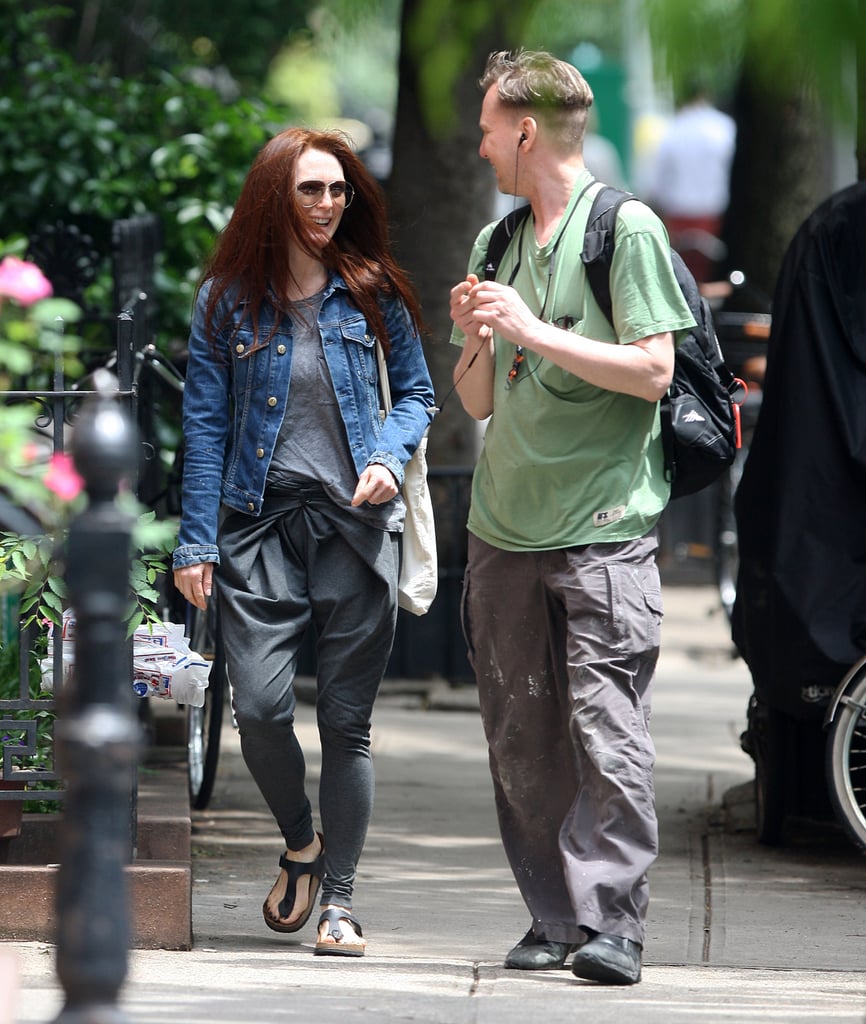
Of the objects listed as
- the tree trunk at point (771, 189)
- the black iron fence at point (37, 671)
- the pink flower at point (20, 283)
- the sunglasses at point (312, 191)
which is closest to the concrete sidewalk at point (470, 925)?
the black iron fence at point (37, 671)

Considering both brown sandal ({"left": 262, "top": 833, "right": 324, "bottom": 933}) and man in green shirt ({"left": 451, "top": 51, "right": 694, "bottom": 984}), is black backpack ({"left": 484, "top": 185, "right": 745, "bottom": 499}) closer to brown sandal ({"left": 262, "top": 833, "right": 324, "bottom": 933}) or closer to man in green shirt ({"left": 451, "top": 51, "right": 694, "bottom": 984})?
man in green shirt ({"left": 451, "top": 51, "right": 694, "bottom": 984})

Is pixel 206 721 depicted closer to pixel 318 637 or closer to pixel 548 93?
pixel 318 637

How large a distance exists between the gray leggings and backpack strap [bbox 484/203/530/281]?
2.36 feet

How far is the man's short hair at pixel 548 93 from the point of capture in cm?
425

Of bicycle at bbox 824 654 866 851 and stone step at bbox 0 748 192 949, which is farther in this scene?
bicycle at bbox 824 654 866 851

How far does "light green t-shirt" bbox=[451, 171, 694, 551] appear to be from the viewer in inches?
170

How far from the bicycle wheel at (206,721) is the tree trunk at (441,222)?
276 cm

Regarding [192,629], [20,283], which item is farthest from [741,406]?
[20,283]

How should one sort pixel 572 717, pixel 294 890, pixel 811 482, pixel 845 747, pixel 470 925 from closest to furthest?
pixel 572 717, pixel 294 890, pixel 470 925, pixel 845 747, pixel 811 482

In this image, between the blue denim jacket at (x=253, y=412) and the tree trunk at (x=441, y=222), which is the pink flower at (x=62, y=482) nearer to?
the blue denim jacket at (x=253, y=412)

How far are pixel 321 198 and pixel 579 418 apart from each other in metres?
0.87

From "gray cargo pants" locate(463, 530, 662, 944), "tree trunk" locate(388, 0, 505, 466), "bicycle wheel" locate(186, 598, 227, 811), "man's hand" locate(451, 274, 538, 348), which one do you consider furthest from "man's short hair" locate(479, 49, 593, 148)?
"tree trunk" locate(388, 0, 505, 466)

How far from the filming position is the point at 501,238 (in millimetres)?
4625

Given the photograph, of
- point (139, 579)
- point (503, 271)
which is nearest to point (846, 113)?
point (503, 271)
